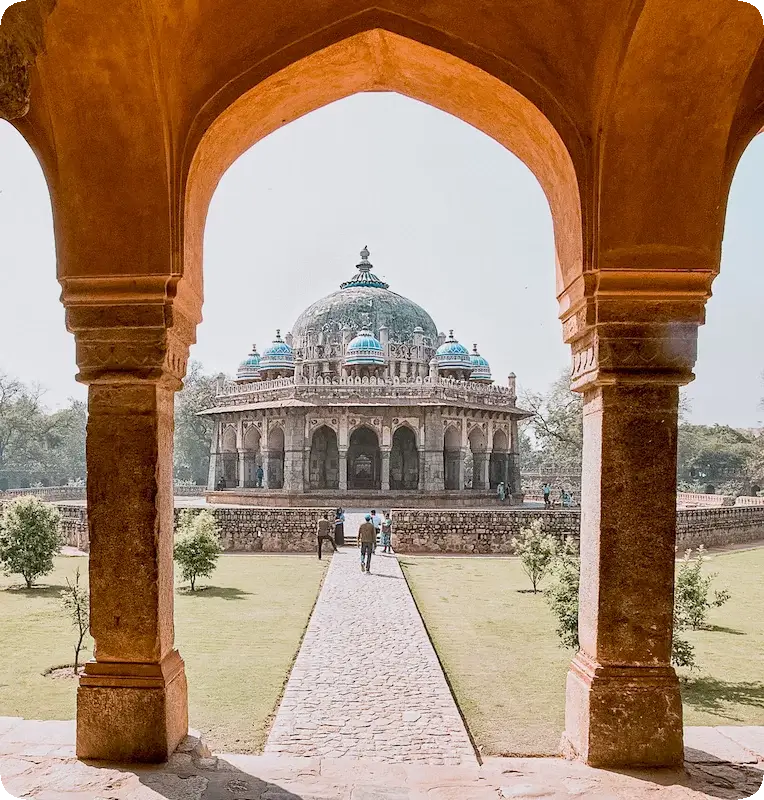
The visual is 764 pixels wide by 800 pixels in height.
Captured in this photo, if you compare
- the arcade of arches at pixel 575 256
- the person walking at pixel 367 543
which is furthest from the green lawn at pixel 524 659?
the arcade of arches at pixel 575 256

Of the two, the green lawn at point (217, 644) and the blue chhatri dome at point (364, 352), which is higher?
the blue chhatri dome at point (364, 352)

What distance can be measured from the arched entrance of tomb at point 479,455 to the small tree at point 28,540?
18896 millimetres

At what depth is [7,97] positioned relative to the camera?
2127 mm

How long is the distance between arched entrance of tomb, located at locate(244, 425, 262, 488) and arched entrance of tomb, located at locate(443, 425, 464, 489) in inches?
301

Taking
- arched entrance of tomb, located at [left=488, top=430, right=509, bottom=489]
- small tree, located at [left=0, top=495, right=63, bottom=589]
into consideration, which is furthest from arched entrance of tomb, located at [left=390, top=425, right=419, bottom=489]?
small tree, located at [left=0, top=495, right=63, bottom=589]

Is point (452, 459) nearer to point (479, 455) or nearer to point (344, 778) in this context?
point (479, 455)

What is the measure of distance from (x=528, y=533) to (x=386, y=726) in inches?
369

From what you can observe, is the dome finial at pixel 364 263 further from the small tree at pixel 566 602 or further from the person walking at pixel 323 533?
the small tree at pixel 566 602

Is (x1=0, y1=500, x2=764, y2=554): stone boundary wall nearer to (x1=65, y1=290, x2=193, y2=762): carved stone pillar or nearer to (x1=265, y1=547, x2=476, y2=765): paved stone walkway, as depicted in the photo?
(x1=265, y1=547, x2=476, y2=765): paved stone walkway

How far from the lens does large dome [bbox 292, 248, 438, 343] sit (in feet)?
116

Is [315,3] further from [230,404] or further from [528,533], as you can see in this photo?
[230,404]

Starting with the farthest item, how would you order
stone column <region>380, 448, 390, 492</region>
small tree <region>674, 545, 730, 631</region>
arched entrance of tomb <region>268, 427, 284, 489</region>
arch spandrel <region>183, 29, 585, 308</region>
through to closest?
arched entrance of tomb <region>268, 427, 284, 489</region>
stone column <region>380, 448, 390, 492</region>
small tree <region>674, 545, 730, 631</region>
arch spandrel <region>183, 29, 585, 308</region>

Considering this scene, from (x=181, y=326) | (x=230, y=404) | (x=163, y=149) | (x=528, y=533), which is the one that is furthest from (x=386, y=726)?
(x=230, y=404)

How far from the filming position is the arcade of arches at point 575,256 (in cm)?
390
